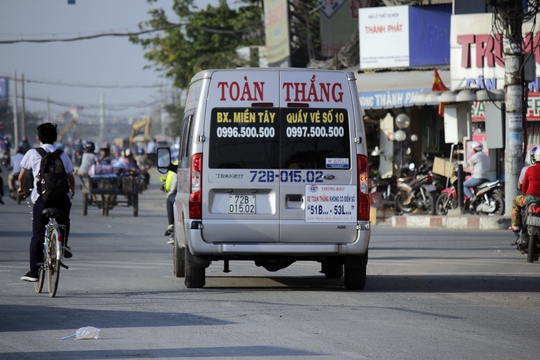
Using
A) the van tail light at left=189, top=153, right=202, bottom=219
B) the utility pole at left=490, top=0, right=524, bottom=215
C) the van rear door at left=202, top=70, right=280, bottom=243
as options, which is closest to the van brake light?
the van rear door at left=202, top=70, right=280, bottom=243

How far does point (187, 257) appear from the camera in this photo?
1084 cm

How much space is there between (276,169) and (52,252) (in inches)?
99.9

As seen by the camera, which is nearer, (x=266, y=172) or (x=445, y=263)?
(x=266, y=172)

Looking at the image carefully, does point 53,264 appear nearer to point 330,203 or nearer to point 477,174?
point 330,203

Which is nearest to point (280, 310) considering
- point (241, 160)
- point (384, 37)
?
point (241, 160)

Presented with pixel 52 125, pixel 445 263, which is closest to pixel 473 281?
pixel 445 263

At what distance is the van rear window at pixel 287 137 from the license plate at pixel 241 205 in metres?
0.35

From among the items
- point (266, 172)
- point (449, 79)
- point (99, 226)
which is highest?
point (449, 79)

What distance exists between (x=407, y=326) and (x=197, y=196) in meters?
3.01

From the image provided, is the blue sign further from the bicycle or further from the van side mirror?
the bicycle

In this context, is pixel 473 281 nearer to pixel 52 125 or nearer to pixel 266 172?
pixel 266 172

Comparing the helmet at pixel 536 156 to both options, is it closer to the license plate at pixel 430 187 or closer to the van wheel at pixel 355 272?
the van wheel at pixel 355 272

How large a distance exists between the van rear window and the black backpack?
1.85 meters

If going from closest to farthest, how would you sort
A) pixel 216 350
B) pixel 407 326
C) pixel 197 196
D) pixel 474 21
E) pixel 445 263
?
1. pixel 216 350
2. pixel 407 326
3. pixel 197 196
4. pixel 445 263
5. pixel 474 21
